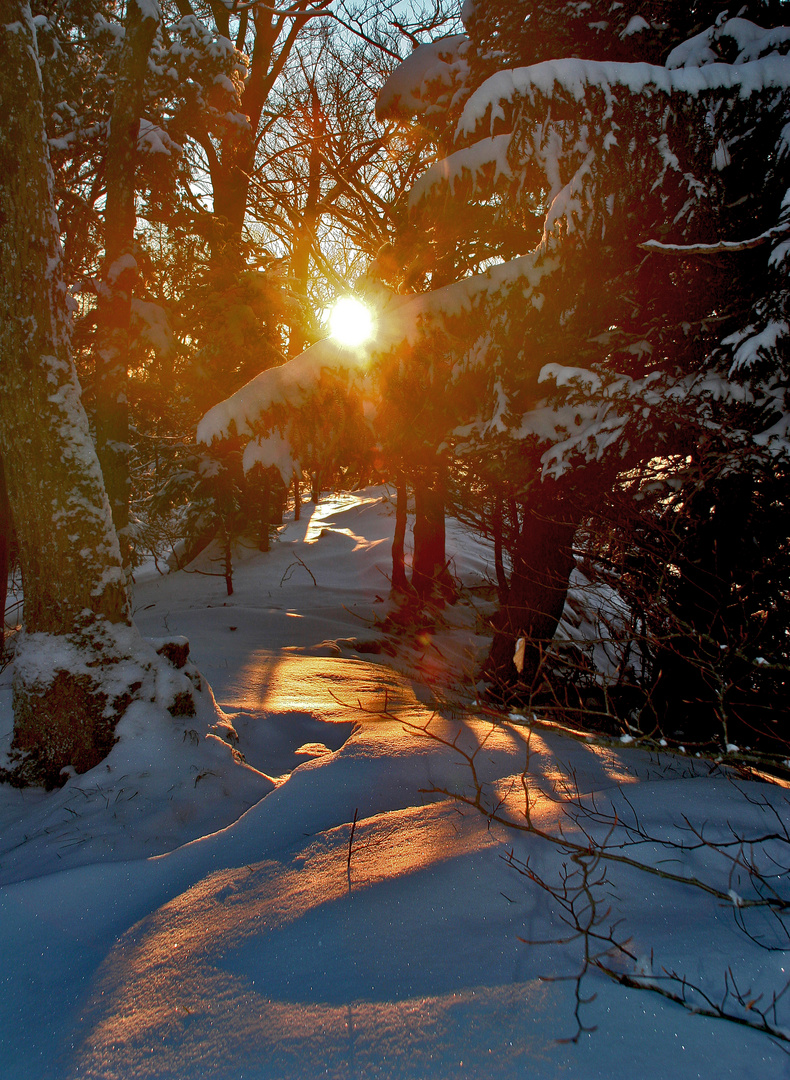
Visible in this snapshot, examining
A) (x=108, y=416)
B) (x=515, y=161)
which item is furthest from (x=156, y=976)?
(x=108, y=416)

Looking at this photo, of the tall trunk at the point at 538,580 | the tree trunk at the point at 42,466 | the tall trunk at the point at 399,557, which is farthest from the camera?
the tall trunk at the point at 399,557

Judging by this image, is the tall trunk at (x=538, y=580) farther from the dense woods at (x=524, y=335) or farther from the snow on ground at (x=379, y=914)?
the snow on ground at (x=379, y=914)

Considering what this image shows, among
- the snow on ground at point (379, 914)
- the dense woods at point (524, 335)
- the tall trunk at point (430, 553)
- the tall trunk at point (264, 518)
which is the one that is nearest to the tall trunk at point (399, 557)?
the tall trunk at point (430, 553)

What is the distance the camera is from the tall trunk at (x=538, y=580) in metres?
5.18

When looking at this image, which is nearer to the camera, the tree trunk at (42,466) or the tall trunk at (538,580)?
the tree trunk at (42,466)

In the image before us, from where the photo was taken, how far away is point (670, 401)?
3.58m

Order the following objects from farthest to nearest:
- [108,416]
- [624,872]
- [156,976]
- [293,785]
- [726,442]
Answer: [108,416], [726,442], [293,785], [624,872], [156,976]

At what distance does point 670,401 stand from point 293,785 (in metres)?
3.41

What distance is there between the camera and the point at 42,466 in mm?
3092

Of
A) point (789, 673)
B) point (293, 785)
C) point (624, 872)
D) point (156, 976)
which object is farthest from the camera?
point (789, 673)

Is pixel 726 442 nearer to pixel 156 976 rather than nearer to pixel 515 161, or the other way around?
pixel 515 161

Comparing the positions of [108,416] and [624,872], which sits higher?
[108,416]

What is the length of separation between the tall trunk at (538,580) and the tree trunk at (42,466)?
352 cm

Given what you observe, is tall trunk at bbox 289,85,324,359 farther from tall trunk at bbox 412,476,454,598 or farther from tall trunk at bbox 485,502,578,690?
tall trunk at bbox 485,502,578,690
